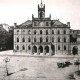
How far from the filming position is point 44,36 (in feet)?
94.8

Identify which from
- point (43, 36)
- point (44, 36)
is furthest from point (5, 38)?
point (44, 36)

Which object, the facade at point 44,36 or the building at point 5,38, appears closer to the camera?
the facade at point 44,36

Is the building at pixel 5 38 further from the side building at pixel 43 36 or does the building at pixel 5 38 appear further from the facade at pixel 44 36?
the facade at pixel 44 36

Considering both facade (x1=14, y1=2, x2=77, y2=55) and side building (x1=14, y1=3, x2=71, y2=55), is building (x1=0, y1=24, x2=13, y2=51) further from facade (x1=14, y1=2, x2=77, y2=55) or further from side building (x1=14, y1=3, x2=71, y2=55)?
facade (x1=14, y1=2, x2=77, y2=55)

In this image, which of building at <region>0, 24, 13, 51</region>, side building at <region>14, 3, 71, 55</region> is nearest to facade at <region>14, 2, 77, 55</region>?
side building at <region>14, 3, 71, 55</region>

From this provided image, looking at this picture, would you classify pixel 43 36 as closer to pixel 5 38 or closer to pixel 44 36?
pixel 44 36

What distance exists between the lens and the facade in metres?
28.5

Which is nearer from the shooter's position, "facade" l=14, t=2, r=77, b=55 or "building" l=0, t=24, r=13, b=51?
"facade" l=14, t=2, r=77, b=55

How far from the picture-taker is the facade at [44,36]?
28469 mm

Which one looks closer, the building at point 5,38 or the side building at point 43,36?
the side building at point 43,36

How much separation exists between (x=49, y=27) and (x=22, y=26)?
4994mm

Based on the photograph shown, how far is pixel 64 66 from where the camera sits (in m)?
18.9

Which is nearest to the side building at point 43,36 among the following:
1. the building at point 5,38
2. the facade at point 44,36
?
the facade at point 44,36

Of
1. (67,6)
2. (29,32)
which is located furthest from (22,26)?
(67,6)
